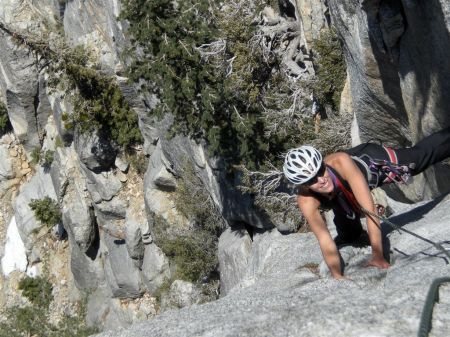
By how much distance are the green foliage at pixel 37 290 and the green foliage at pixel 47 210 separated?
91.4 inches

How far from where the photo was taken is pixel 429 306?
4539mm

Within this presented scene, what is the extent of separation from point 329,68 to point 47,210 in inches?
644

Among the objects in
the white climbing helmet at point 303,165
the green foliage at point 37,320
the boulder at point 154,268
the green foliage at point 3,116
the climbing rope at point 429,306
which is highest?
the green foliage at point 3,116

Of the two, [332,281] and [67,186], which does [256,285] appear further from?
[67,186]

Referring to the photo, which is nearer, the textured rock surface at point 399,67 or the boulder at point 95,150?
the textured rock surface at point 399,67

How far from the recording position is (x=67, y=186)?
80.8ft

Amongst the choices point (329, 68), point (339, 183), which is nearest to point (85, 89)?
point (329, 68)

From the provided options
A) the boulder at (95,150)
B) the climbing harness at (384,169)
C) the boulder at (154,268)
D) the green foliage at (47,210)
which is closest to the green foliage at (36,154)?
the green foliage at (47,210)

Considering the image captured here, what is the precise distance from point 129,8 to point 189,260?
9.11m

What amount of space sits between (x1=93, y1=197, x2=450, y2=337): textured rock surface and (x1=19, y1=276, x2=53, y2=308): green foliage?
2075 cm

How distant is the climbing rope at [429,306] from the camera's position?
4.29 meters

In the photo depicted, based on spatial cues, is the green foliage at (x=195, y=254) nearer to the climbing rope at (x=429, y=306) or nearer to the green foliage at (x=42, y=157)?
the green foliage at (x=42, y=157)

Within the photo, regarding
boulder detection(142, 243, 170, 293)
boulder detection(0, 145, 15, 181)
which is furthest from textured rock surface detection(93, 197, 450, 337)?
boulder detection(0, 145, 15, 181)

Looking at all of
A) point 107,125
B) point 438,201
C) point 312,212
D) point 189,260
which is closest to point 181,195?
point 189,260
